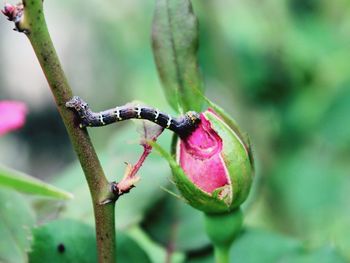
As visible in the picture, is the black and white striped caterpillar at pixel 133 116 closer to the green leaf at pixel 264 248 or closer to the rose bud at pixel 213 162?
the rose bud at pixel 213 162

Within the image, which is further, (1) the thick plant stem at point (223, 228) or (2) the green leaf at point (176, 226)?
(2) the green leaf at point (176, 226)

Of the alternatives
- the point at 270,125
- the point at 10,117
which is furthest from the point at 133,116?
the point at 270,125

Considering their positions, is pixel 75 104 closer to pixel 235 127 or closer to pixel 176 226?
pixel 235 127

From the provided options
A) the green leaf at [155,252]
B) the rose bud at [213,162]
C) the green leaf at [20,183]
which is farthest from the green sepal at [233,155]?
the green leaf at [155,252]

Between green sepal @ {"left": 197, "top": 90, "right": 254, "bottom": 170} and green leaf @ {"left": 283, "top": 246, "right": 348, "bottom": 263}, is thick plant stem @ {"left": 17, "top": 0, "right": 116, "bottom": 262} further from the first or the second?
green leaf @ {"left": 283, "top": 246, "right": 348, "bottom": 263}

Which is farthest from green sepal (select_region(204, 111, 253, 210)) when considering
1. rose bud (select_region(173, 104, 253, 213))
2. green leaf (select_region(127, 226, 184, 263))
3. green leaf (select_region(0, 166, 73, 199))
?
green leaf (select_region(127, 226, 184, 263))
